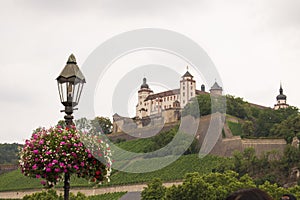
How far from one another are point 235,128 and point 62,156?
7162 centimetres

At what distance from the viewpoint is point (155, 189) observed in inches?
1843

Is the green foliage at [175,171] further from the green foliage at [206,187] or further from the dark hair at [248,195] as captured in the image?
the dark hair at [248,195]

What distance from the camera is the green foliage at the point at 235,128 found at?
3046 inches

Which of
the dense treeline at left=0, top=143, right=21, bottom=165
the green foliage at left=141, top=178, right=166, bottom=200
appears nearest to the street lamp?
the green foliage at left=141, top=178, right=166, bottom=200

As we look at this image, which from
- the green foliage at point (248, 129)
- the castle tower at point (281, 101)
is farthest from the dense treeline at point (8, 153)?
the green foliage at point (248, 129)

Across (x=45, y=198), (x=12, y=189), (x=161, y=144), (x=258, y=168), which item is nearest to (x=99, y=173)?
(x=45, y=198)

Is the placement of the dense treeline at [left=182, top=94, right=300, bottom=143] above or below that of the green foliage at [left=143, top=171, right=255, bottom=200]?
above

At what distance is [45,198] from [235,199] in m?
39.4

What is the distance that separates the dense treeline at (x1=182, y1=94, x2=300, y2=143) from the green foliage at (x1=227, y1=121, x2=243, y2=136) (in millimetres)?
1041

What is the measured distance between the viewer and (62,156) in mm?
8125

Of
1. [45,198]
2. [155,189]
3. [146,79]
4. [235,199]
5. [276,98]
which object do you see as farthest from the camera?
[276,98]

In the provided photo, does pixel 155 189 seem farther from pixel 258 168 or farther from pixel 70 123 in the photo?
pixel 70 123

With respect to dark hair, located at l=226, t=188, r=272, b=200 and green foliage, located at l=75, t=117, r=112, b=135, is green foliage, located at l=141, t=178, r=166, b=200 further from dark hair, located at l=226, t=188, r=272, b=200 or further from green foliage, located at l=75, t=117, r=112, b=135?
dark hair, located at l=226, t=188, r=272, b=200

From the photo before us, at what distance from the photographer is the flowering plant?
8109 millimetres
